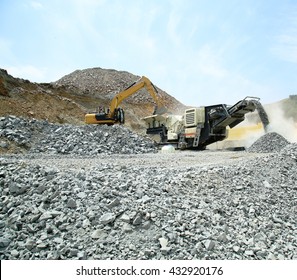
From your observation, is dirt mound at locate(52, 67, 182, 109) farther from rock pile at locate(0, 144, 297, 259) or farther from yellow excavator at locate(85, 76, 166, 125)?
rock pile at locate(0, 144, 297, 259)

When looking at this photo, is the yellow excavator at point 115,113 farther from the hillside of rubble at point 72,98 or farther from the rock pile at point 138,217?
the rock pile at point 138,217

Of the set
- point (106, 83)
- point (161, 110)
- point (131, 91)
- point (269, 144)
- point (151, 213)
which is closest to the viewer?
point (151, 213)

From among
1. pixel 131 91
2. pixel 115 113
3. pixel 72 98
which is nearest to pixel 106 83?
pixel 72 98

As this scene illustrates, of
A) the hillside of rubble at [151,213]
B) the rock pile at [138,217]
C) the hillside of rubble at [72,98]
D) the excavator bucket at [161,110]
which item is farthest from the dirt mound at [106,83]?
the rock pile at [138,217]

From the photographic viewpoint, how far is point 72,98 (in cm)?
3188

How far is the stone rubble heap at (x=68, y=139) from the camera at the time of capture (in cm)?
1424

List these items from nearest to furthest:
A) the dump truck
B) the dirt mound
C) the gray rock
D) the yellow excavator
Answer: the gray rock
the dump truck
the yellow excavator
the dirt mound

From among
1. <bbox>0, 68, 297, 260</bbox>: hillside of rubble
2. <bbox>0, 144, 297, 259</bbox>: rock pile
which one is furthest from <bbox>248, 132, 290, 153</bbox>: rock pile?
<bbox>0, 144, 297, 259</bbox>: rock pile

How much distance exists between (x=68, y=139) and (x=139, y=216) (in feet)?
35.9

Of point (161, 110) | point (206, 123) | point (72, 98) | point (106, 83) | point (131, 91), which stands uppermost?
point (106, 83)

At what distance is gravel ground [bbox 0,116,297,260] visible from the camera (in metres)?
4.19

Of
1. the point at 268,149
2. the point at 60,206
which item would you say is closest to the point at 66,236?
the point at 60,206

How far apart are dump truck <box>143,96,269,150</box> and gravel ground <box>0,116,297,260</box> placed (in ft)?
29.3

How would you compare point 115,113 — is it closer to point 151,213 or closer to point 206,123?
point 206,123
